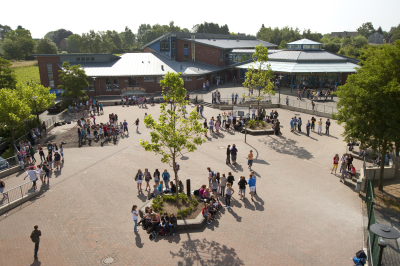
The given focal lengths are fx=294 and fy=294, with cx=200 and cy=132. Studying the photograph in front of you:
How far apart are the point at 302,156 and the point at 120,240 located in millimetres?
13060

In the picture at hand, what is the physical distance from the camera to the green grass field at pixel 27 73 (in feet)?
199

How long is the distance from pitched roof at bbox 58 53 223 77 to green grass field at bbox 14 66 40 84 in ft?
76.6

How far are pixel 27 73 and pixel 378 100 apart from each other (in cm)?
7112

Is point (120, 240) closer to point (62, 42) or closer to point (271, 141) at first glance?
point (271, 141)

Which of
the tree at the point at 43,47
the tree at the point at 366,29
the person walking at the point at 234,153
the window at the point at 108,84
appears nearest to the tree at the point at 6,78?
the window at the point at 108,84

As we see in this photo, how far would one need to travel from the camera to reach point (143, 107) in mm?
34281

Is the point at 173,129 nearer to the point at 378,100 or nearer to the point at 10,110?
the point at 378,100

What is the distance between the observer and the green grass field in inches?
2388

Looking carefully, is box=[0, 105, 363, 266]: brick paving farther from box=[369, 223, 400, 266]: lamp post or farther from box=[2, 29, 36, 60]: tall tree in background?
box=[2, 29, 36, 60]: tall tree in background

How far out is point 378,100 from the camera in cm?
1264

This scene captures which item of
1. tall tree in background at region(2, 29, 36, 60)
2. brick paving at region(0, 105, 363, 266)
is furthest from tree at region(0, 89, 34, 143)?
tall tree in background at region(2, 29, 36, 60)

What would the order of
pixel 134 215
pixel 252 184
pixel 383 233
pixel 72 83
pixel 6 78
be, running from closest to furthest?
pixel 383 233, pixel 134 215, pixel 252 184, pixel 72 83, pixel 6 78

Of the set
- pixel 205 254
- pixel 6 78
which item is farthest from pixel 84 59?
pixel 205 254

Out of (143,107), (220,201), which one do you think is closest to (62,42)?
(143,107)
